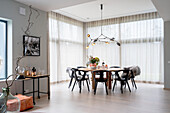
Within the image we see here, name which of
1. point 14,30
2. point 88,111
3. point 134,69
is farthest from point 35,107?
point 134,69

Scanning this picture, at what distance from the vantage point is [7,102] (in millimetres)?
1301

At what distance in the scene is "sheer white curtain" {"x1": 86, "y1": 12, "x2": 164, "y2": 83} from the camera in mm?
6727

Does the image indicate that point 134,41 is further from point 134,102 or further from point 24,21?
point 24,21

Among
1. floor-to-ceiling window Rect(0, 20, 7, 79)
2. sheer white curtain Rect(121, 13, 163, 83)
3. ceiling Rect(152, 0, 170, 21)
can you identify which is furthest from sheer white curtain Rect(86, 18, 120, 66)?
floor-to-ceiling window Rect(0, 20, 7, 79)

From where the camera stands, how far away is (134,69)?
217 inches

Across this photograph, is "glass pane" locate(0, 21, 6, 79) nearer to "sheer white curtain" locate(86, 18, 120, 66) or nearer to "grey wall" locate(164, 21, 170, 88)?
"sheer white curtain" locate(86, 18, 120, 66)

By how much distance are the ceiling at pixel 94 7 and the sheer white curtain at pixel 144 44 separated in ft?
1.88

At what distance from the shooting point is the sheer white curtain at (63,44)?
22.1 feet

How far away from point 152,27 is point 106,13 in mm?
2144

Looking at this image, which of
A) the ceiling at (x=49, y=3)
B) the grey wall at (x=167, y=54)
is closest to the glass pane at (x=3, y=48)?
the ceiling at (x=49, y=3)

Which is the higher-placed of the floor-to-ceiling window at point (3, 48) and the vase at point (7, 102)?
the floor-to-ceiling window at point (3, 48)

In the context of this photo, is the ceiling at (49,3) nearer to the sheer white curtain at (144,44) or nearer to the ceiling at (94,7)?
the ceiling at (94,7)

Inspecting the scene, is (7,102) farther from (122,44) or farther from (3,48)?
(122,44)

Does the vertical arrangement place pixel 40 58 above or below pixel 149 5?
below
